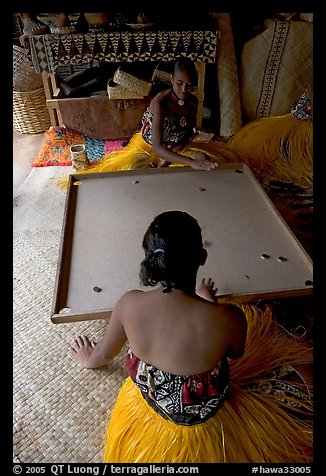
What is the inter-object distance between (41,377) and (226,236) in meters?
0.87

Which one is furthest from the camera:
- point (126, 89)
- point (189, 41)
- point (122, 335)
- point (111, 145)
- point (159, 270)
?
point (111, 145)

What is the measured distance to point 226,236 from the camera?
150 centimetres

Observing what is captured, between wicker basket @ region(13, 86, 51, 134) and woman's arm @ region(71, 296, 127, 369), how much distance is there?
2354 mm

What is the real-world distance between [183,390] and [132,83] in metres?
2.38

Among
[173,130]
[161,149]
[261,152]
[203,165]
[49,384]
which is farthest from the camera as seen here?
[261,152]

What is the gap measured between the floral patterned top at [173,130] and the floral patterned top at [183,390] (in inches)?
56.9

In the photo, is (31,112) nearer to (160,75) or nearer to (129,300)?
(160,75)

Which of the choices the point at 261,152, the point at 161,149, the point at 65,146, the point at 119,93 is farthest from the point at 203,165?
the point at 65,146

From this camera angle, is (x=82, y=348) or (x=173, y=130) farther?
(x=173, y=130)

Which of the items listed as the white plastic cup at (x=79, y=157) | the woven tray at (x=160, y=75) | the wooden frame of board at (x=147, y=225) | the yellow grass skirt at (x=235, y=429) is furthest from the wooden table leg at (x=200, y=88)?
the yellow grass skirt at (x=235, y=429)

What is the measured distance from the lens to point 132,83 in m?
2.81

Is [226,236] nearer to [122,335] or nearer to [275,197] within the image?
[122,335]

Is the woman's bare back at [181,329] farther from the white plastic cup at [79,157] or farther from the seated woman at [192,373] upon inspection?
the white plastic cup at [79,157]

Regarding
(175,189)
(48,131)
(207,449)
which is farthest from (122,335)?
(48,131)
